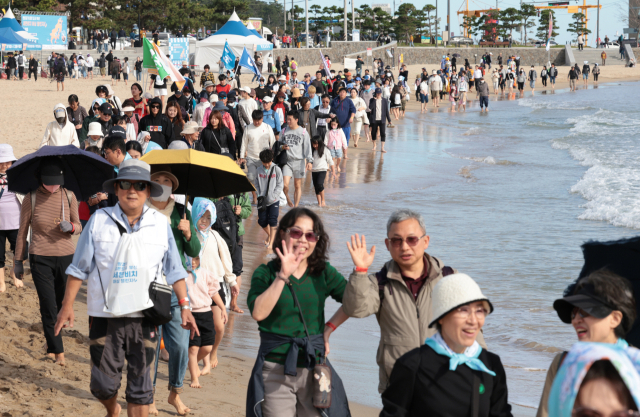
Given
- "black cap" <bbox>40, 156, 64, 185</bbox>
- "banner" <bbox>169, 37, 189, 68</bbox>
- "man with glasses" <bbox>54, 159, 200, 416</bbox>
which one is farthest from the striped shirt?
"banner" <bbox>169, 37, 189, 68</bbox>

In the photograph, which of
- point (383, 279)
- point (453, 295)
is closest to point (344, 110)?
point (383, 279)

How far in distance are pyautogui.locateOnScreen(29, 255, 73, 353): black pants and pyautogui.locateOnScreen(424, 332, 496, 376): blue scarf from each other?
13.3 feet

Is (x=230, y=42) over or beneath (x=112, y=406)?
over

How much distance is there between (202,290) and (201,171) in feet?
3.02

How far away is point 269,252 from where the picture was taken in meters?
10.5

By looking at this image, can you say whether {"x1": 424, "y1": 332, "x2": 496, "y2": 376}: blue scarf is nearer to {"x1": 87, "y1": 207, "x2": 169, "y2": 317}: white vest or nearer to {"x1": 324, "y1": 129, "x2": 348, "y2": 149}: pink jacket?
{"x1": 87, "y1": 207, "x2": 169, "y2": 317}: white vest

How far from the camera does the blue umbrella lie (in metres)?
5.83

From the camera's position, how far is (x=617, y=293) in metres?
2.85

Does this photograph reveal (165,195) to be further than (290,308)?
Yes

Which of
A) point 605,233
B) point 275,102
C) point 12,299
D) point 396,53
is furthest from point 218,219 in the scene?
point 396,53

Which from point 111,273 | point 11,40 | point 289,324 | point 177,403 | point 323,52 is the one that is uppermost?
point 323,52

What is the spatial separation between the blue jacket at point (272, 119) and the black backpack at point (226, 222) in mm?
7608

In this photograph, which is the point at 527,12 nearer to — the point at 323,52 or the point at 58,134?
the point at 323,52

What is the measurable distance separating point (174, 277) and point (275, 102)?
12.7 metres
